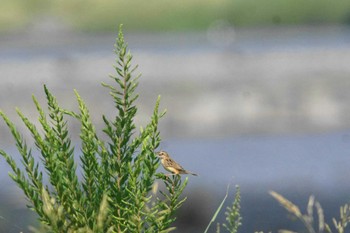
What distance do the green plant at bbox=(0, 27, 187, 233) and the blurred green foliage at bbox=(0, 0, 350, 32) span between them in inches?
700

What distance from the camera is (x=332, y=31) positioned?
693 inches

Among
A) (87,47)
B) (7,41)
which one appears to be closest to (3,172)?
(87,47)

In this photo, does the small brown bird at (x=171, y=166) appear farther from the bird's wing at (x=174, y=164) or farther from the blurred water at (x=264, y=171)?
the blurred water at (x=264, y=171)

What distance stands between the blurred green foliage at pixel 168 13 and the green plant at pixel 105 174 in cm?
1777

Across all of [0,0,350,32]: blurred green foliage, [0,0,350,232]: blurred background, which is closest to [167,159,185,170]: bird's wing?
[0,0,350,232]: blurred background

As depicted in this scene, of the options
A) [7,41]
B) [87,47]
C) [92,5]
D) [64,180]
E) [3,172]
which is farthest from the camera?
[92,5]

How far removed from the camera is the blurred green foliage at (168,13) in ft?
68.8

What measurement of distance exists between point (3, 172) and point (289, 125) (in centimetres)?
287

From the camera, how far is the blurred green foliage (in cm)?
2097

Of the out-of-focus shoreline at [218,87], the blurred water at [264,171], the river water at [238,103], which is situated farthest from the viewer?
the out-of-focus shoreline at [218,87]

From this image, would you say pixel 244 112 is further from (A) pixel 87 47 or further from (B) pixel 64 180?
(B) pixel 64 180

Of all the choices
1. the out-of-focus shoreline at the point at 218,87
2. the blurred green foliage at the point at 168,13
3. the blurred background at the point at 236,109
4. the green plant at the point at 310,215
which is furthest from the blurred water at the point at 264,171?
the blurred green foliage at the point at 168,13

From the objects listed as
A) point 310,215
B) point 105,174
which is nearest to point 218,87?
point 310,215

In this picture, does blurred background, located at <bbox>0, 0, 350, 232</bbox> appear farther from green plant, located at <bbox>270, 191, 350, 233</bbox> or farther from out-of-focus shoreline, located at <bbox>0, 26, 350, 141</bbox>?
green plant, located at <bbox>270, 191, 350, 233</bbox>
